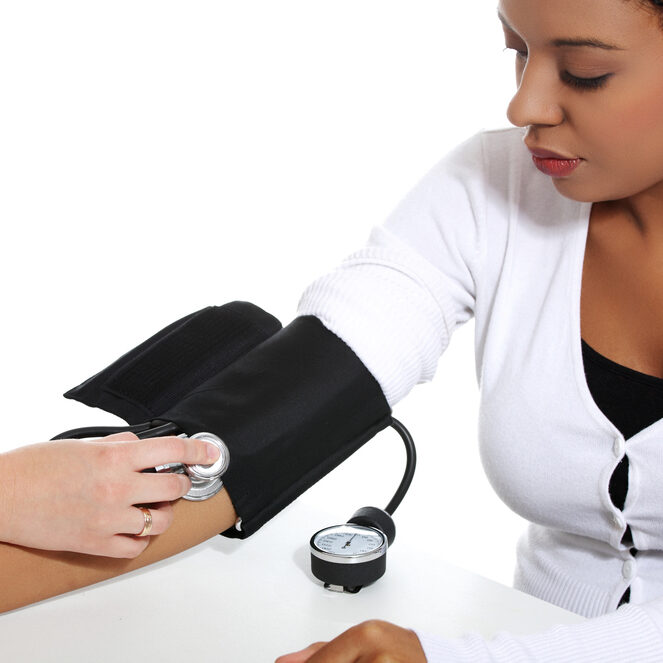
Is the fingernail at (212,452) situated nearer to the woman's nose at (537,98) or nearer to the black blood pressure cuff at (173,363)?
the black blood pressure cuff at (173,363)

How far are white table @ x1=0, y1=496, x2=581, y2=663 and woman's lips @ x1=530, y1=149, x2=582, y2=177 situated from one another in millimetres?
427

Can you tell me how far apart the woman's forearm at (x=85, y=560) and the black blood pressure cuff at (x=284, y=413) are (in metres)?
0.03

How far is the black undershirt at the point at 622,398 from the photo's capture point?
112 cm

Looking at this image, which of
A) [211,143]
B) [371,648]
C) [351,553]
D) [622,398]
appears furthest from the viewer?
[211,143]

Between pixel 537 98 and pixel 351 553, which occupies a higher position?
pixel 537 98

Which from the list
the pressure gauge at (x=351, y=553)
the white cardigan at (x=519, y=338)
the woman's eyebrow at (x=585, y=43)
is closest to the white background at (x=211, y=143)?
the white cardigan at (x=519, y=338)

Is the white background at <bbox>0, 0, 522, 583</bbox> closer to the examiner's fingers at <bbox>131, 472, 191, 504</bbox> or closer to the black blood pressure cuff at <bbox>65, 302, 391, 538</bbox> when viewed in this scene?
the black blood pressure cuff at <bbox>65, 302, 391, 538</bbox>

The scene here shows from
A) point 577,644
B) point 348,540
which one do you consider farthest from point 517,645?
point 348,540

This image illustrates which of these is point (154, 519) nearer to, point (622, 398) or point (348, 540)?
point (348, 540)

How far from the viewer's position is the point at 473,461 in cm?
272

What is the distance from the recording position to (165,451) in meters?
0.96

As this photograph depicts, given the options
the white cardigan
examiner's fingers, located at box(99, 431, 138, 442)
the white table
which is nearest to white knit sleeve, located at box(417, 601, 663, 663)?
the white table

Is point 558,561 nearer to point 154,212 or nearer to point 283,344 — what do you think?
point 283,344

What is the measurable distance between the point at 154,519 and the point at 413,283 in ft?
1.40
